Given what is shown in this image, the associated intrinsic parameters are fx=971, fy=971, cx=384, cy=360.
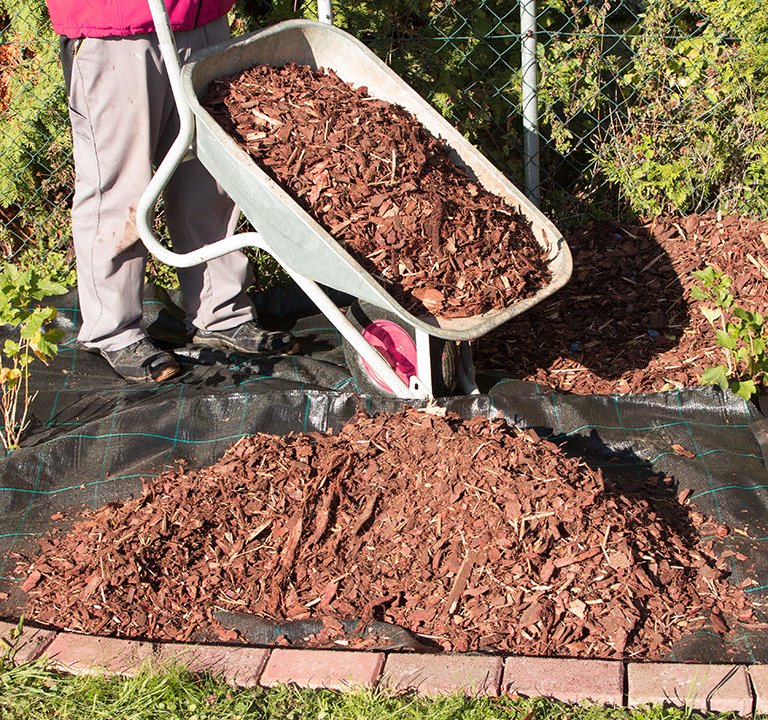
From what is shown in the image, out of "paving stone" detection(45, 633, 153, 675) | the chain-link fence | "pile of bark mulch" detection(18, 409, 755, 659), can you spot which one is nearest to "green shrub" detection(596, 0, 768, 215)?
the chain-link fence

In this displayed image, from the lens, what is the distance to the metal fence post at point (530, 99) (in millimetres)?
4660

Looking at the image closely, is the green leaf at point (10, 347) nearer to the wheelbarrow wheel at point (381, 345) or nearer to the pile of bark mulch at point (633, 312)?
the wheelbarrow wheel at point (381, 345)

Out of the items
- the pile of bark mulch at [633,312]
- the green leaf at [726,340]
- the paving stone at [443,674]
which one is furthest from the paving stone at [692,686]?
the pile of bark mulch at [633,312]

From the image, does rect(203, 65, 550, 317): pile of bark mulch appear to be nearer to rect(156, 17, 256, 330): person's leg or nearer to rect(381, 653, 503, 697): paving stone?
rect(156, 17, 256, 330): person's leg

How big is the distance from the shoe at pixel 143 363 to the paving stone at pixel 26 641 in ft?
4.85

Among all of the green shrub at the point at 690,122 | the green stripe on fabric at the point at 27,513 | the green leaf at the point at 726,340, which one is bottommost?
the green stripe on fabric at the point at 27,513

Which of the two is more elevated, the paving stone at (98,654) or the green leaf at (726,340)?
the green leaf at (726,340)

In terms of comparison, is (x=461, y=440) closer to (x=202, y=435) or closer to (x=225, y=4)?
(x=202, y=435)

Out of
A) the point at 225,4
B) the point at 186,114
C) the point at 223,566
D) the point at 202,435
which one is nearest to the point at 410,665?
the point at 223,566

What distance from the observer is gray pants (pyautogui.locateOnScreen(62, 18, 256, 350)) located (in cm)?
362

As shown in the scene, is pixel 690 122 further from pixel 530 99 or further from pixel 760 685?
pixel 760 685

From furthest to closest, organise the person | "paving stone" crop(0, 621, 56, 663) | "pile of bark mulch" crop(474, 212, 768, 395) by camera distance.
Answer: "pile of bark mulch" crop(474, 212, 768, 395)
the person
"paving stone" crop(0, 621, 56, 663)

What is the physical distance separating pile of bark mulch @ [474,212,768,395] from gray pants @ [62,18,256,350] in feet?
3.97

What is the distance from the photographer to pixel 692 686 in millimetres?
2322
